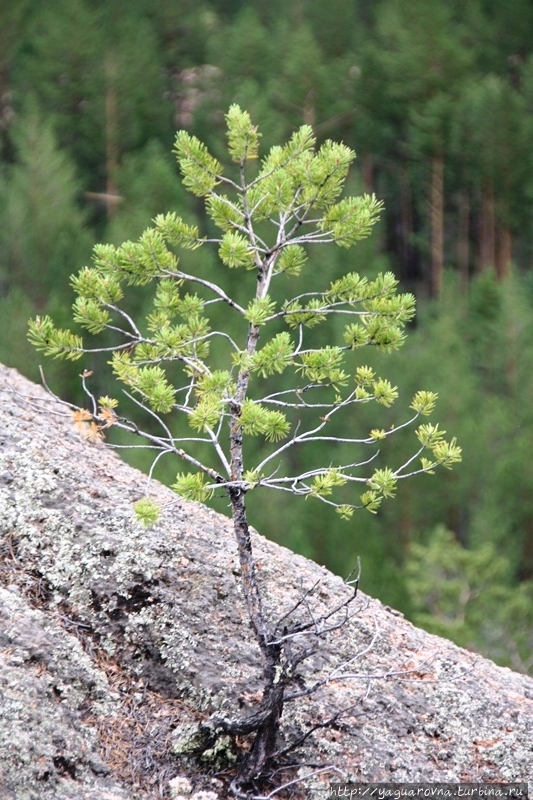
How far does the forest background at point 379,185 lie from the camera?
20297mm

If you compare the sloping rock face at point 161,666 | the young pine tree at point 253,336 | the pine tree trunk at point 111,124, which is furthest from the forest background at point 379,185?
the young pine tree at point 253,336

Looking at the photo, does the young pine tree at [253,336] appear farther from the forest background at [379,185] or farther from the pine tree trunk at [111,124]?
the pine tree trunk at [111,124]

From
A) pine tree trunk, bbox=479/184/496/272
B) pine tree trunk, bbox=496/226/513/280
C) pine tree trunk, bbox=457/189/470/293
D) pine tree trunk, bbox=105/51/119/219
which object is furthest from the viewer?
pine tree trunk, bbox=457/189/470/293

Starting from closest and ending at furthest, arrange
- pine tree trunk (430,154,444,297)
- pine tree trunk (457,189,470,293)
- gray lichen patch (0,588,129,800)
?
gray lichen patch (0,588,129,800), pine tree trunk (457,189,470,293), pine tree trunk (430,154,444,297)

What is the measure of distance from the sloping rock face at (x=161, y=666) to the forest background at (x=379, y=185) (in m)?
13.4

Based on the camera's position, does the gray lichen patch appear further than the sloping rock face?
No

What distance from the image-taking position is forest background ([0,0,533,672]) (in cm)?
2030

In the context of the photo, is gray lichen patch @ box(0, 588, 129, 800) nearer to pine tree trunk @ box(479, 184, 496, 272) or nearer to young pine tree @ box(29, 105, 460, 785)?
young pine tree @ box(29, 105, 460, 785)

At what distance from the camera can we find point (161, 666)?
4.17 m

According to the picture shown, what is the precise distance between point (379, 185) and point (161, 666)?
35.9m

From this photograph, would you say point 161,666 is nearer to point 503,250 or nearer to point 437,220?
point 503,250

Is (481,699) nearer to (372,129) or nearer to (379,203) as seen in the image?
(379,203)

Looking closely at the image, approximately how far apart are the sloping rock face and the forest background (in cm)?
1340

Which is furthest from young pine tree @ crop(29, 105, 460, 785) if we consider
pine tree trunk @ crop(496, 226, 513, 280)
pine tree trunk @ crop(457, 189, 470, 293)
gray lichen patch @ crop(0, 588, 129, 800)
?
pine tree trunk @ crop(457, 189, 470, 293)
